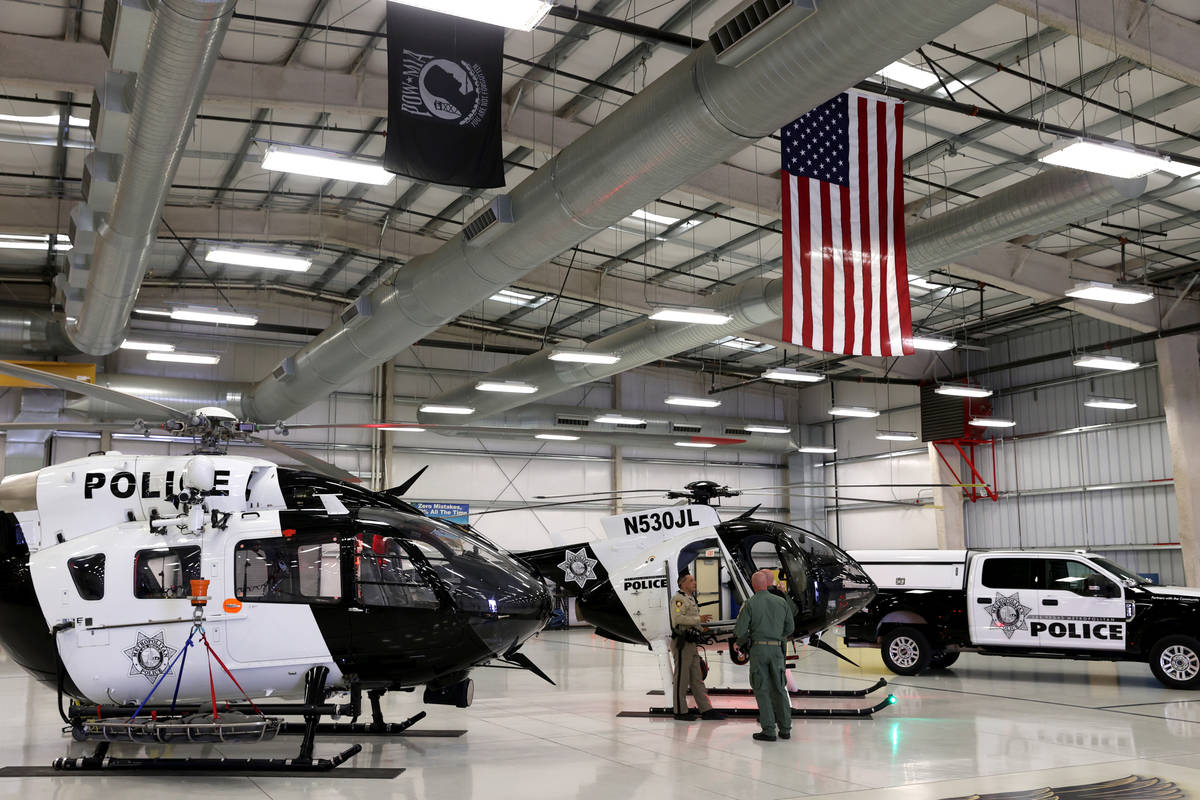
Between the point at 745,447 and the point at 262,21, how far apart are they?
20.0 m

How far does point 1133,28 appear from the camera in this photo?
35.0 feet

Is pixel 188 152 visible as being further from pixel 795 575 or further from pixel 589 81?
pixel 795 575

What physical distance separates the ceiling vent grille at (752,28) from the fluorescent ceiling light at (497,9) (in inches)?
84.7

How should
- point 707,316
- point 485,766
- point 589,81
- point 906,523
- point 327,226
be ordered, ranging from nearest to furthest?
point 485,766 → point 589,81 → point 707,316 → point 327,226 → point 906,523

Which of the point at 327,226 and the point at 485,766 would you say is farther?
the point at 327,226

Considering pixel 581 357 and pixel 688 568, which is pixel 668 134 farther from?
pixel 581 357

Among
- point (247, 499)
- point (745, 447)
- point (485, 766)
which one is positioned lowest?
point (485, 766)

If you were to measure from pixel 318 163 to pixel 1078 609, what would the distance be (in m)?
10.8

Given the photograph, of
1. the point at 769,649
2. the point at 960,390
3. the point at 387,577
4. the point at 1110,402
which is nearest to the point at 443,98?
the point at 387,577

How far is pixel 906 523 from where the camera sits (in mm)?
28141

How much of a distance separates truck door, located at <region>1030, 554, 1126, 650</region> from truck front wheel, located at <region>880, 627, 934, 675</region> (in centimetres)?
157

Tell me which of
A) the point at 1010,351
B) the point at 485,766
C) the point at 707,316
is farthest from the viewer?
the point at 1010,351

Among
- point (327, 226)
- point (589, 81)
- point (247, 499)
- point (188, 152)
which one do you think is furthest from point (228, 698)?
point (327, 226)

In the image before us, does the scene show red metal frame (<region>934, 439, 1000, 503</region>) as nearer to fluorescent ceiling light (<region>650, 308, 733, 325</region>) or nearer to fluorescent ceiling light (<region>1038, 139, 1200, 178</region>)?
fluorescent ceiling light (<region>650, 308, 733, 325</region>)
